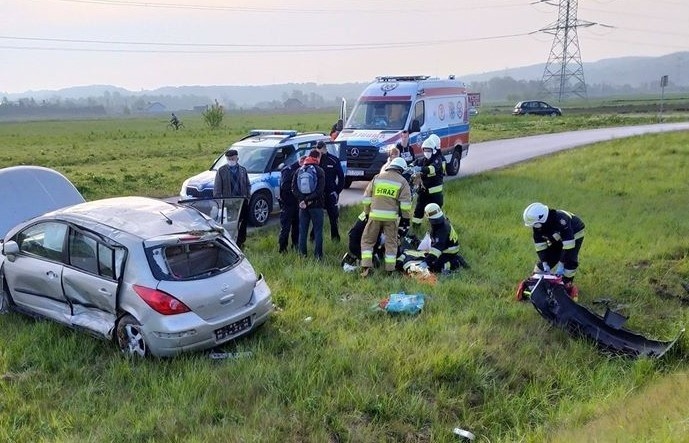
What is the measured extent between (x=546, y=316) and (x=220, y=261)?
145 inches

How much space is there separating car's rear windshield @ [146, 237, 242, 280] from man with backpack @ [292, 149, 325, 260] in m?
2.82

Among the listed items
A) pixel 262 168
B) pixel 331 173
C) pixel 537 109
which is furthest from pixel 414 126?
pixel 537 109

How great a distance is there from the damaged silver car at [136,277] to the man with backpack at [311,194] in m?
2.66

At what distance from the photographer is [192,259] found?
621 cm

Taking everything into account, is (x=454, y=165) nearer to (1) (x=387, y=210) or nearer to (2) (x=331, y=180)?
(2) (x=331, y=180)

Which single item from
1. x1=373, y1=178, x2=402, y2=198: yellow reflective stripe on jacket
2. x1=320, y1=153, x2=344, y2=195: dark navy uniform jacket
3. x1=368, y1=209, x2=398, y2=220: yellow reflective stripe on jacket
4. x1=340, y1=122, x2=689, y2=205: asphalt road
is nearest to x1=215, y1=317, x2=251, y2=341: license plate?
x1=368, y1=209, x2=398, y2=220: yellow reflective stripe on jacket

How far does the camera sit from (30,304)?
6633 mm

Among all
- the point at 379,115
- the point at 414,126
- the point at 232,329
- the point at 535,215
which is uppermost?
the point at 379,115

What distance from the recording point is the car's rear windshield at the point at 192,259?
5805mm

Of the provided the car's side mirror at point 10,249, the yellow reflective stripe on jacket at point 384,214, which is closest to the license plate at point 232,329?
the car's side mirror at point 10,249

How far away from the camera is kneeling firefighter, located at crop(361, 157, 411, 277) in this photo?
855 cm

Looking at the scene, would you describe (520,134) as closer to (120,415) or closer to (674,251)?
(674,251)

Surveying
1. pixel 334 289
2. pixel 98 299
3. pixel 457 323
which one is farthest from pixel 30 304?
pixel 457 323

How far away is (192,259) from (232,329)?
0.82 meters
